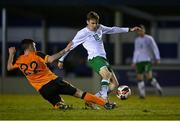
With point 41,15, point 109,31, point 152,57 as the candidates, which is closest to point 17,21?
point 41,15

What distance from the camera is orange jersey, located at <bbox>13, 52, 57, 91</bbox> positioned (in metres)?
15.9

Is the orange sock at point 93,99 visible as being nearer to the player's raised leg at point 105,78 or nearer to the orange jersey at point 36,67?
the orange jersey at point 36,67

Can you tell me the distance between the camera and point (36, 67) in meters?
16.0

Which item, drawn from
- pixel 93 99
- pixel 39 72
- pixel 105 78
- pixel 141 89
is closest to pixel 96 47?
pixel 105 78

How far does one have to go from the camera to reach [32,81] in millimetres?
16125

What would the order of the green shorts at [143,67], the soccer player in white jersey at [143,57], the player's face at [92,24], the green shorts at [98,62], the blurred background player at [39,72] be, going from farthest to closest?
Result: the green shorts at [143,67] < the soccer player in white jersey at [143,57] < the green shorts at [98,62] < the player's face at [92,24] < the blurred background player at [39,72]

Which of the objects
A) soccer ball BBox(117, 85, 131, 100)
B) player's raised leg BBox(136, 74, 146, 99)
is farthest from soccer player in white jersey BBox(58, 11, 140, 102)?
player's raised leg BBox(136, 74, 146, 99)

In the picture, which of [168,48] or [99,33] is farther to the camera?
[168,48]

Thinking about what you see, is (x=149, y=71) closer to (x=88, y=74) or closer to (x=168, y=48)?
(x=168, y=48)

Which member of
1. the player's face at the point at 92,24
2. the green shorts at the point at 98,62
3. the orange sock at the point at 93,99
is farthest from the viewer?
the green shorts at the point at 98,62

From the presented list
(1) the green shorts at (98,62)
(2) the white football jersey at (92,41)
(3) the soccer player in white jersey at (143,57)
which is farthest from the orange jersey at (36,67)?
(3) the soccer player in white jersey at (143,57)

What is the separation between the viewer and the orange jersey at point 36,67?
52.3ft

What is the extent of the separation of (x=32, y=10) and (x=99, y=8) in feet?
10.9

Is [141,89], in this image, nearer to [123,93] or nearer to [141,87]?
[141,87]
